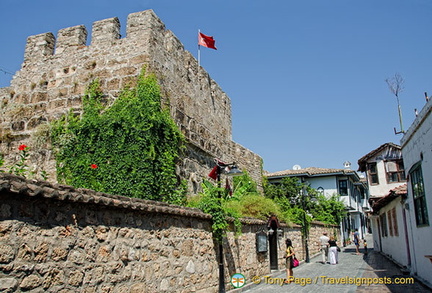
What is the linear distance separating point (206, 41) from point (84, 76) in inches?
176

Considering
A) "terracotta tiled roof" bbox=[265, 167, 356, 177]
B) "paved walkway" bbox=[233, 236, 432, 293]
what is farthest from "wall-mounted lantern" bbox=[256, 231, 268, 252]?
"terracotta tiled roof" bbox=[265, 167, 356, 177]

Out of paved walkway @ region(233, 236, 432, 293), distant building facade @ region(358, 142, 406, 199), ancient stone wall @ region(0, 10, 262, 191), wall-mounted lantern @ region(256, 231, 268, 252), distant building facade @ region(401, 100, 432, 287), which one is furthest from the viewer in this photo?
distant building facade @ region(358, 142, 406, 199)

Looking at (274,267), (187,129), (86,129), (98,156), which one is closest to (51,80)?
(86,129)

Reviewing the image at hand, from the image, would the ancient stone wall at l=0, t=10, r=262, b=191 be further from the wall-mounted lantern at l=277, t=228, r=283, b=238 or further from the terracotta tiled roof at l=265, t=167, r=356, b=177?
the terracotta tiled roof at l=265, t=167, r=356, b=177

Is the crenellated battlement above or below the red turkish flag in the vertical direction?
below

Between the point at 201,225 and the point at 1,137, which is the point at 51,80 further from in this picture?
the point at 201,225

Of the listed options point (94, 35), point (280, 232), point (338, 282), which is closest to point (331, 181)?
point (280, 232)

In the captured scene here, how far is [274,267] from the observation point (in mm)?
13672

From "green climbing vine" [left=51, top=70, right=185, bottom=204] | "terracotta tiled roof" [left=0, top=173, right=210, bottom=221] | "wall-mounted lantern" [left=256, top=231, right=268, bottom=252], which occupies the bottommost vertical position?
"wall-mounted lantern" [left=256, top=231, right=268, bottom=252]

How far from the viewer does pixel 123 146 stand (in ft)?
29.5

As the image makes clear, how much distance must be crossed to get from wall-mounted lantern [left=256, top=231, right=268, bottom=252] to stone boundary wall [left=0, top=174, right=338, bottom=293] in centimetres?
361

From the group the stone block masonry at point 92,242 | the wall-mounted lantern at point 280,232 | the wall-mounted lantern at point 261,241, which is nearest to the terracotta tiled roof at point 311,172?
the wall-mounted lantern at point 280,232

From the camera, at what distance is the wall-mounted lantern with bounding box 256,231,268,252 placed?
11.7 m

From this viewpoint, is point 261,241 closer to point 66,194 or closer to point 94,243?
point 94,243
